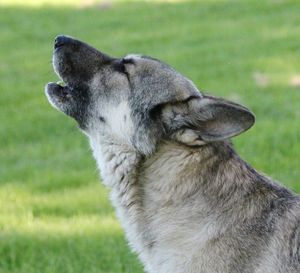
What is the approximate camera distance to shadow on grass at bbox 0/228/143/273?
7110mm

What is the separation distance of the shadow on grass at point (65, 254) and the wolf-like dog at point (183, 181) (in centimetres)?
158

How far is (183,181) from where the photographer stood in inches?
215

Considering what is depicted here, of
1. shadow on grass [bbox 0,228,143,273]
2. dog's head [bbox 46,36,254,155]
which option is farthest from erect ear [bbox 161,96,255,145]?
shadow on grass [bbox 0,228,143,273]

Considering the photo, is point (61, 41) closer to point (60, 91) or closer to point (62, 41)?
point (62, 41)

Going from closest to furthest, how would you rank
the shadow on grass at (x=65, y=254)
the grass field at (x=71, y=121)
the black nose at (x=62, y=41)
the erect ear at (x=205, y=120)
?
the erect ear at (x=205, y=120) < the black nose at (x=62, y=41) < the shadow on grass at (x=65, y=254) < the grass field at (x=71, y=121)

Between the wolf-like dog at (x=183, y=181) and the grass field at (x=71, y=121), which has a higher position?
the wolf-like dog at (x=183, y=181)

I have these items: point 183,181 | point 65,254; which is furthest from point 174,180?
point 65,254

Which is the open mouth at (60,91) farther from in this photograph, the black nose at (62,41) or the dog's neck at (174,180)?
the dog's neck at (174,180)

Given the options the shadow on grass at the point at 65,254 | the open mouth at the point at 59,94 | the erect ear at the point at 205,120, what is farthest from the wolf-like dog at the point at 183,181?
the shadow on grass at the point at 65,254

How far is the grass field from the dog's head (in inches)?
65.9

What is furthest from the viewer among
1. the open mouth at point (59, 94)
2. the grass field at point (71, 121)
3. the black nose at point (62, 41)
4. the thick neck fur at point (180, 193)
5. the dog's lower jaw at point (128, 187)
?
the grass field at point (71, 121)

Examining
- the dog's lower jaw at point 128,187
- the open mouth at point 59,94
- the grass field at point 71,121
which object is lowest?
the grass field at point 71,121

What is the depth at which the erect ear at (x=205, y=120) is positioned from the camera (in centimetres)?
522

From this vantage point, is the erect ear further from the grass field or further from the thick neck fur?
the grass field
